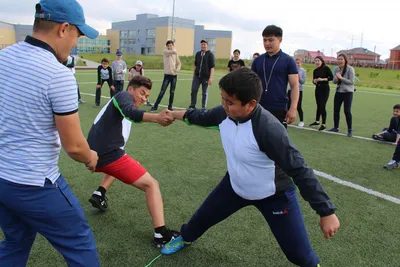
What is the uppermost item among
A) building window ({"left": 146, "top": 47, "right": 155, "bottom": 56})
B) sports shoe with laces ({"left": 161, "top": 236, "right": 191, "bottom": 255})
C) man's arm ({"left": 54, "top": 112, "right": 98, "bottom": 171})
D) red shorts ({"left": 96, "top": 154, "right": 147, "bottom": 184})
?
building window ({"left": 146, "top": 47, "right": 155, "bottom": 56})

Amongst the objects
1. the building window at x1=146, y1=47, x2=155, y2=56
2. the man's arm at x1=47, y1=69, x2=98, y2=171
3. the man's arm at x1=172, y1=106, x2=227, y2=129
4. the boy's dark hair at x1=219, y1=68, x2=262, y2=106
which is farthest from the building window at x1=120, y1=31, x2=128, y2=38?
the man's arm at x1=47, y1=69, x2=98, y2=171

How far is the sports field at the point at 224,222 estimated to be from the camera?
10.7 feet

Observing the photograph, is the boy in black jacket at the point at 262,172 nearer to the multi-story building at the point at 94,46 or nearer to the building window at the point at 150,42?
the multi-story building at the point at 94,46

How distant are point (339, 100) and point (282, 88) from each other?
13.1 ft

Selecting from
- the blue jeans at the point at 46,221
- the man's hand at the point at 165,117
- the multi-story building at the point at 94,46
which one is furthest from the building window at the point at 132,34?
the blue jeans at the point at 46,221

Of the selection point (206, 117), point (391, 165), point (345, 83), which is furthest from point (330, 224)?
point (345, 83)

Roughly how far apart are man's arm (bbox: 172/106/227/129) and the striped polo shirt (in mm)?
1188

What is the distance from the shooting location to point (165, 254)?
10.6 ft

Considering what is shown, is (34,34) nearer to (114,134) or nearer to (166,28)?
(114,134)

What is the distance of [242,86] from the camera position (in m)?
2.30

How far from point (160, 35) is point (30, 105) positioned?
92.2 m

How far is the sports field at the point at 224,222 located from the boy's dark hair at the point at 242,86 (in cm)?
165

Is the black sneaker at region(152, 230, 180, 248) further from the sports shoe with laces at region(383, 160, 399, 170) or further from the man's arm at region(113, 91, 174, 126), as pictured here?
the sports shoe with laces at region(383, 160, 399, 170)

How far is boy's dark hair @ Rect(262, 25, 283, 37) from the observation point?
201 inches
